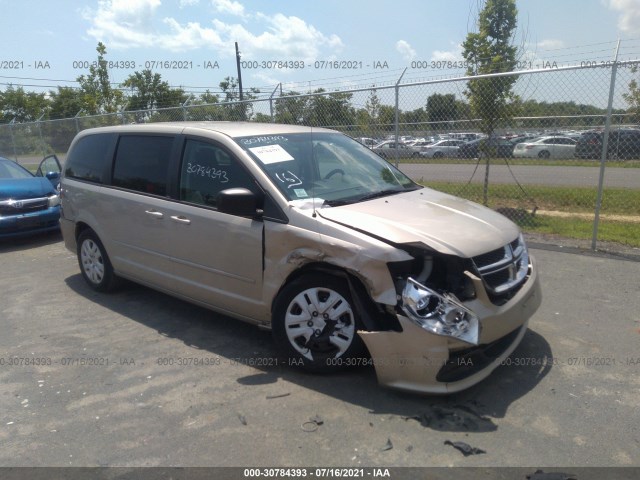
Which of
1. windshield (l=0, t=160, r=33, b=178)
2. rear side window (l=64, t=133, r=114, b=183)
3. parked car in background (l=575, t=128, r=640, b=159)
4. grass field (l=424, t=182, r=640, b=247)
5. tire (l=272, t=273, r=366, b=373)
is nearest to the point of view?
tire (l=272, t=273, r=366, b=373)

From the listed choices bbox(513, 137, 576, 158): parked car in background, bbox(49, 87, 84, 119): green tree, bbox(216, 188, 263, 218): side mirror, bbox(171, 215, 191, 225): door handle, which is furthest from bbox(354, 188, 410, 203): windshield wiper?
bbox(49, 87, 84, 119): green tree

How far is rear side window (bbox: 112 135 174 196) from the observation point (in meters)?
4.74

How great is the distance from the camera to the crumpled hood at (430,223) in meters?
3.36

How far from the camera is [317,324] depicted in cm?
365

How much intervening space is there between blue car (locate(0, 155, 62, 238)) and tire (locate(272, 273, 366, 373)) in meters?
5.58

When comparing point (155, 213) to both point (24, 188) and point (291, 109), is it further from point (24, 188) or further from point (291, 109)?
point (291, 109)

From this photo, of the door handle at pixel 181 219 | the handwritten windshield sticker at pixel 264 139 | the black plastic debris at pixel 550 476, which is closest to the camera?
the black plastic debris at pixel 550 476

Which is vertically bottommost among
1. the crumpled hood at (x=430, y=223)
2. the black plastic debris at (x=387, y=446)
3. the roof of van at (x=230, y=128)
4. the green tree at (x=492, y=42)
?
the black plastic debris at (x=387, y=446)

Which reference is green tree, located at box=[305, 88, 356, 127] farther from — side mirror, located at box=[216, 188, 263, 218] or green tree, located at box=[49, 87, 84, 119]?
green tree, located at box=[49, 87, 84, 119]

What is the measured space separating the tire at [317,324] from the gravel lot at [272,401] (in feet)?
0.55

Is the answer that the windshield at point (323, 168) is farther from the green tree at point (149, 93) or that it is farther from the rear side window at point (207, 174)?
the green tree at point (149, 93)

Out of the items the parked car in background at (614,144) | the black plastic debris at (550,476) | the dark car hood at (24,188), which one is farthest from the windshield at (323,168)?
the dark car hood at (24,188)

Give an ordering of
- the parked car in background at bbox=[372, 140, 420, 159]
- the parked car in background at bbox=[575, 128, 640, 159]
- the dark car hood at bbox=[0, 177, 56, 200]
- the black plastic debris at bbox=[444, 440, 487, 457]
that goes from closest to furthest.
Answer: the black plastic debris at bbox=[444, 440, 487, 457], the parked car in background at bbox=[575, 128, 640, 159], the dark car hood at bbox=[0, 177, 56, 200], the parked car in background at bbox=[372, 140, 420, 159]

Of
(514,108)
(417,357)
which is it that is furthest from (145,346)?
(514,108)
